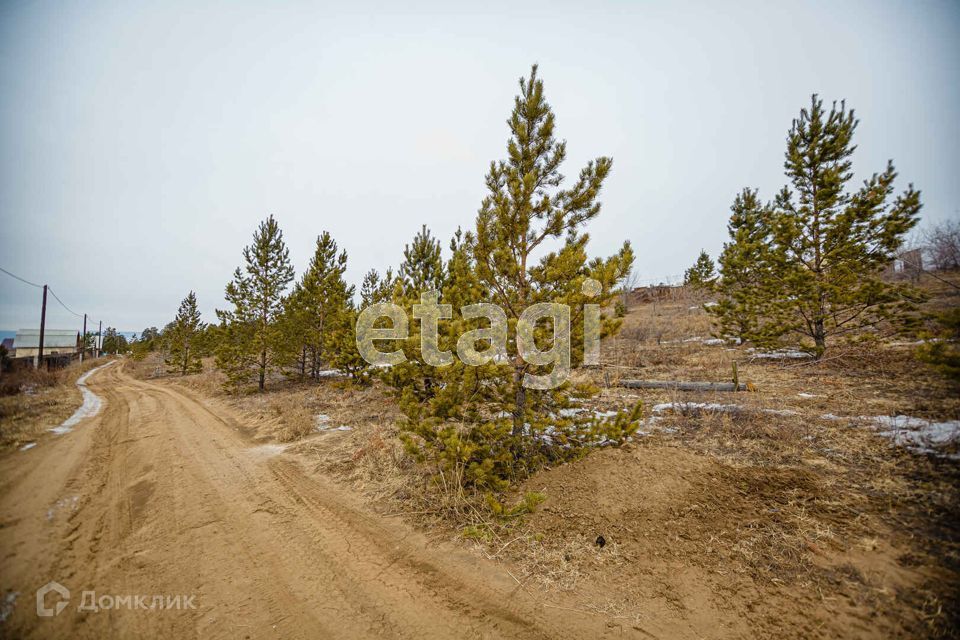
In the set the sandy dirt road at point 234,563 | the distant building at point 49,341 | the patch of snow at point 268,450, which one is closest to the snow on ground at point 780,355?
the sandy dirt road at point 234,563

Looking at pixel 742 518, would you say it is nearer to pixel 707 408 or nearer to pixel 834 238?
pixel 707 408

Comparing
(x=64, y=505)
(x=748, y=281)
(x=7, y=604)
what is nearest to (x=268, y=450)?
(x=64, y=505)

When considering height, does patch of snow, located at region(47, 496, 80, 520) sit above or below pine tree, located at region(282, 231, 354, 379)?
below

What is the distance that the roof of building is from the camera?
5391cm

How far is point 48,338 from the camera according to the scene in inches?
2180

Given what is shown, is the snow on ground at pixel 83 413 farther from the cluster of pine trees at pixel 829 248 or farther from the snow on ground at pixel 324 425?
the cluster of pine trees at pixel 829 248

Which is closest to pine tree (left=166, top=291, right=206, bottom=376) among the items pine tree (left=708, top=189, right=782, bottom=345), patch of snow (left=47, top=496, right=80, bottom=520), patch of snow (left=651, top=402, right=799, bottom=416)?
patch of snow (left=47, top=496, right=80, bottom=520)

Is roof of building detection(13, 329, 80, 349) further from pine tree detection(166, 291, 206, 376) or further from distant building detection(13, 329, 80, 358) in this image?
pine tree detection(166, 291, 206, 376)

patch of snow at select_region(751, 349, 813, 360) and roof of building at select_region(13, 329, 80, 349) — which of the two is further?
roof of building at select_region(13, 329, 80, 349)

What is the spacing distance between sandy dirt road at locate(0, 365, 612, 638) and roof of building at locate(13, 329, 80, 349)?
80.0 m

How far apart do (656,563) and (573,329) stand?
311cm

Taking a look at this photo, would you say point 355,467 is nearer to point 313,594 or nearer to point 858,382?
point 313,594

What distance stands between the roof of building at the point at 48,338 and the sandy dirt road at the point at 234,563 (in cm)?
8001

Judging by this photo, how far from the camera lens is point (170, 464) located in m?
7.00
